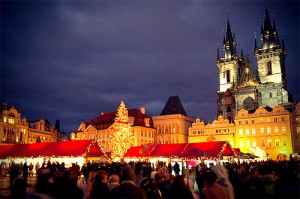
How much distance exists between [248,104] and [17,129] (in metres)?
52.3

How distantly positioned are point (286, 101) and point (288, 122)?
1082 centimetres

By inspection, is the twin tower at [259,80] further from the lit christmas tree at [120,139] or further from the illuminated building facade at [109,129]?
the lit christmas tree at [120,139]

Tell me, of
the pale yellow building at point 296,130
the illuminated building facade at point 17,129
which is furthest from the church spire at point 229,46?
the illuminated building facade at point 17,129

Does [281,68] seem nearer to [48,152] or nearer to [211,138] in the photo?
[211,138]

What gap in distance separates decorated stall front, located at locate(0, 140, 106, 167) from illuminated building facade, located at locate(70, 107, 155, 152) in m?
36.9

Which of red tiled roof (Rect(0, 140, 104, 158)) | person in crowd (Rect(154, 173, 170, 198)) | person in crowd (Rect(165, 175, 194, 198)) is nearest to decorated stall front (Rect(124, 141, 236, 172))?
red tiled roof (Rect(0, 140, 104, 158))

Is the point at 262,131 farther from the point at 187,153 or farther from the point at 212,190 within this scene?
the point at 212,190

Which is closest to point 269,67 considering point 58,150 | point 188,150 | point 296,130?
point 296,130

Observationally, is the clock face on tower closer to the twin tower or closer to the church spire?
the twin tower

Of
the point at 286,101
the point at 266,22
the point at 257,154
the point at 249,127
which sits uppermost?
the point at 266,22

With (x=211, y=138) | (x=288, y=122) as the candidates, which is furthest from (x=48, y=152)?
(x=288, y=122)

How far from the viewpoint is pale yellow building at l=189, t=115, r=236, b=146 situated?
65637 millimetres

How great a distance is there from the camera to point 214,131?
220ft

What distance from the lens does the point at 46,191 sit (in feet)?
19.9
